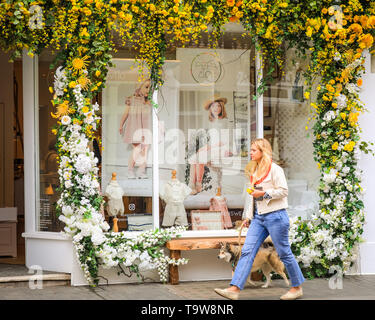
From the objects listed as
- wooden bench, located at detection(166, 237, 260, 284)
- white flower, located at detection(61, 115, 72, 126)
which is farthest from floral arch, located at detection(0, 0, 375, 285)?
wooden bench, located at detection(166, 237, 260, 284)

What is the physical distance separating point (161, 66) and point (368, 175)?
2991 mm

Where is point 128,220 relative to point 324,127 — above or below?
below

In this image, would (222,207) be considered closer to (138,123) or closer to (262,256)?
(262,256)

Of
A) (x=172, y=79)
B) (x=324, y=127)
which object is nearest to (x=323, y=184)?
(x=324, y=127)

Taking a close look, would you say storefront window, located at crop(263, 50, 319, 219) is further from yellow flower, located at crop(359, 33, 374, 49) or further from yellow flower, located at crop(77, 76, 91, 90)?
yellow flower, located at crop(77, 76, 91, 90)

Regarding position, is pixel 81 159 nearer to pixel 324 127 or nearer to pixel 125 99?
pixel 125 99

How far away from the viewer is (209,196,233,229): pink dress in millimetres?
8169

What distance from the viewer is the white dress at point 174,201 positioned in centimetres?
798

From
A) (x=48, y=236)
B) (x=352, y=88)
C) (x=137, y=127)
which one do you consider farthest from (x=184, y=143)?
(x=352, y=88)

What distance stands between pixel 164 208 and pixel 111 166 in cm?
85

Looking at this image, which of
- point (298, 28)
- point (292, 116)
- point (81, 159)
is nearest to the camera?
point (81, 159)

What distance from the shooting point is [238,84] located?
8328mm

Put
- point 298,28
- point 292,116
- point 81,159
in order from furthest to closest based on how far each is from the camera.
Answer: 1. point 292,116
2. point 298,28
3. point 81,159

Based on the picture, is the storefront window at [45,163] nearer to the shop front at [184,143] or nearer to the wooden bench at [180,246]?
the shop front at [184,143]
